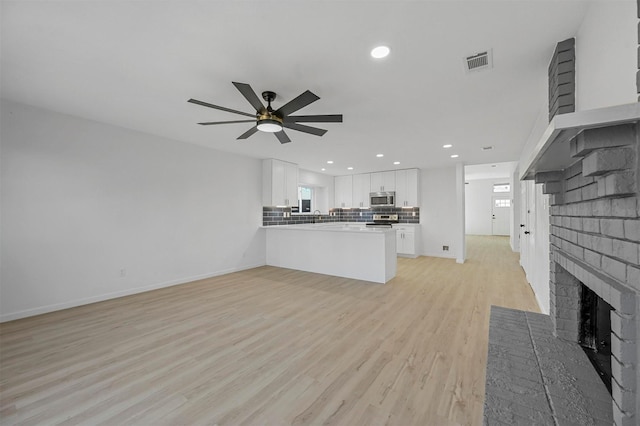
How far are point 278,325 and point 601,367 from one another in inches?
103

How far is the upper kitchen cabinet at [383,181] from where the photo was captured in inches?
303

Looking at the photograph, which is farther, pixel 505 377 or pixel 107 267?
pixel 107 267

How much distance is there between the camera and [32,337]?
2.67m

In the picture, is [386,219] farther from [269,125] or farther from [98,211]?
[98,211]

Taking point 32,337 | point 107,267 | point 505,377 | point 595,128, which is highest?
point 595,128

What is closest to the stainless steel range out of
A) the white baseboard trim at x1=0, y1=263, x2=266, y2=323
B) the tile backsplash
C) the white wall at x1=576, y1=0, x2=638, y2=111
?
the tile backsplash

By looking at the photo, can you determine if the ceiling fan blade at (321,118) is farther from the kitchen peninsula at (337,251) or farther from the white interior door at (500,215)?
the white interior door at (500,215)


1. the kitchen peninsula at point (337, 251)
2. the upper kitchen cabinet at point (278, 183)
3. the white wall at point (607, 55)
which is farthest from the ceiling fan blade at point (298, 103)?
the upper kitchen cabinet at point (278, 183)

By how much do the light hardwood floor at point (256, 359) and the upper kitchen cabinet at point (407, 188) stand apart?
3.69 m

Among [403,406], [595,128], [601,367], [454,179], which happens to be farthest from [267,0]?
Result: [454,179]

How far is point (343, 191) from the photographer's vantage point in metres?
8.78

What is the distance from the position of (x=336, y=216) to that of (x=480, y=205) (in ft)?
26.8

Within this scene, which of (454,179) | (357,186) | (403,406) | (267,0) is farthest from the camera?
(357,186)

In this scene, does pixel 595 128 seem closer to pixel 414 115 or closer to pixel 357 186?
pixel 414 115
